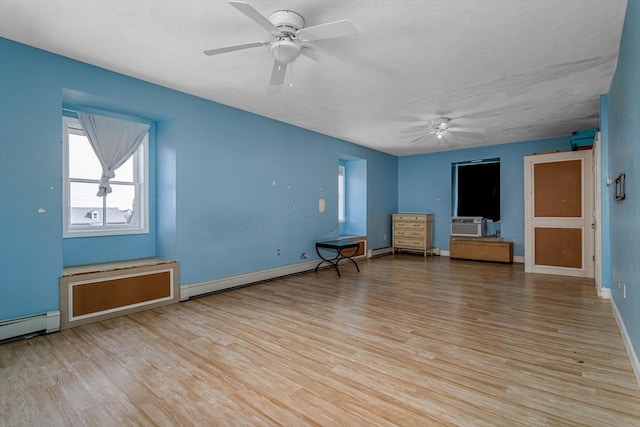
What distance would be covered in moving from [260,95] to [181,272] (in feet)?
8.23

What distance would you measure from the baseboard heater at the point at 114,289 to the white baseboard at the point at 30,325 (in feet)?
0.22

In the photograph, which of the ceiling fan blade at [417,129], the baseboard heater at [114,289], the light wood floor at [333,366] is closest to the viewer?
the light wood floor at [333,366]

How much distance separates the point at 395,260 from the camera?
23.7 ft

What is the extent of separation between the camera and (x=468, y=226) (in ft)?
24.2

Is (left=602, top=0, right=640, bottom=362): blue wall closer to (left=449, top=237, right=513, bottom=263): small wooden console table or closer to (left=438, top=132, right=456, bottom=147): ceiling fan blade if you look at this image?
Answer: (left=438, top=132, right=456, bottom=147): ceiling fan blade

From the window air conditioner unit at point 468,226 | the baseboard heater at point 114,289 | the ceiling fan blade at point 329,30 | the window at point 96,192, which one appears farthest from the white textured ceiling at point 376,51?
the window air conditioner unit at point 468,226

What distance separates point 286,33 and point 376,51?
94 cm

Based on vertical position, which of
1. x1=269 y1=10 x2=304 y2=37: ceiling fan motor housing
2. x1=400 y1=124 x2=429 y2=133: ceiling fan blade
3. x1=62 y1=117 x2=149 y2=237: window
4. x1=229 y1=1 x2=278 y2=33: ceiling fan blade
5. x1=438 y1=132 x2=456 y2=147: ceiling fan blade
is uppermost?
x1=400 y1=124 x2=429 y2=133: ceiling fan blade

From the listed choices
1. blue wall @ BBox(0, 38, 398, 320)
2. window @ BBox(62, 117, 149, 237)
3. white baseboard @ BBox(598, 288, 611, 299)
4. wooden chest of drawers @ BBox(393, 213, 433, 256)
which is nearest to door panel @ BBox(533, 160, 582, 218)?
white baseboard @ BBox(598, 288, 611, 299)

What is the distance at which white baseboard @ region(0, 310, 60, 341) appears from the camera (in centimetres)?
278

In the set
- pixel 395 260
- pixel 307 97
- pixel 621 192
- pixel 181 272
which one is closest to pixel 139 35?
pixel 307 97

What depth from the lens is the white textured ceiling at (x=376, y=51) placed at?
2.37m

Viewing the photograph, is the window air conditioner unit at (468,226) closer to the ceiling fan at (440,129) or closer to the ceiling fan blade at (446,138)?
the ceiling fan blade at (446,138)

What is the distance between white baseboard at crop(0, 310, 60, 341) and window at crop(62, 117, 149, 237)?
3.12 feet
